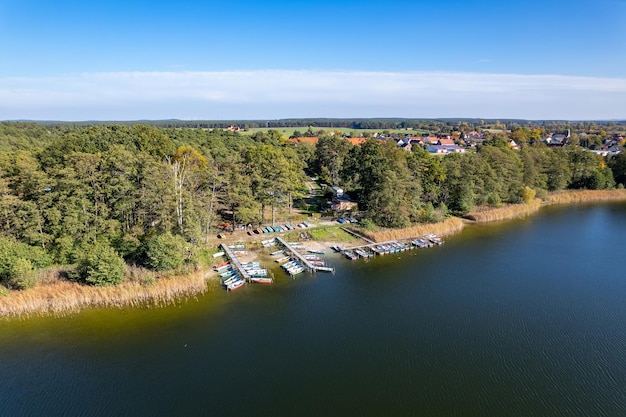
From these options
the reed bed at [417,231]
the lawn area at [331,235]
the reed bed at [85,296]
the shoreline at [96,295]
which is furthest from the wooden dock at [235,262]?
the reed bed at [417,231]

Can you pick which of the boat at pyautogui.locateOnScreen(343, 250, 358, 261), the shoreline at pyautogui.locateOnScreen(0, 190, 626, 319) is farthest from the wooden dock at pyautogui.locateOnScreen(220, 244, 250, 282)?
the boat at pyautogui.locateOnScreen(343, 250, 358, 261)

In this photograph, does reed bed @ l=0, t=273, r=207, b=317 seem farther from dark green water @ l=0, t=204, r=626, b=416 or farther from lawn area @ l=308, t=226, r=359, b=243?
lawn area @ l=308, t=226, r=359, b=243

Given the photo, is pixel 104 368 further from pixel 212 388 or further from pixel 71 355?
pixel 212 388

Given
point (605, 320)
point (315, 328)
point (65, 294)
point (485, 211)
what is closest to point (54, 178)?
point (65, 294)

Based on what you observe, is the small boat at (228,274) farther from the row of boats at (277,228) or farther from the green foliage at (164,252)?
the row of boats at (277,228)

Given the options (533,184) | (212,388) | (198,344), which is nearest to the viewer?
(212,388)

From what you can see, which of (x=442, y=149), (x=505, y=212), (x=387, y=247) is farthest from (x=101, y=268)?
(x=442, y=149)
